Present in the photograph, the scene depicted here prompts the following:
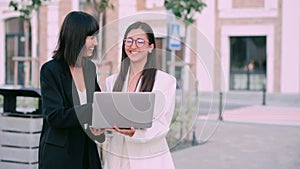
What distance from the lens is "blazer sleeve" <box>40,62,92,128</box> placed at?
2.60 metres

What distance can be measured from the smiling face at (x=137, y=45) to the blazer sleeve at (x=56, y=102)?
0.33m

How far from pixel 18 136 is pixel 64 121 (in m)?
2.39

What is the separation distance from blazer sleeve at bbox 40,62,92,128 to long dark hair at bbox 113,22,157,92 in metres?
0.23

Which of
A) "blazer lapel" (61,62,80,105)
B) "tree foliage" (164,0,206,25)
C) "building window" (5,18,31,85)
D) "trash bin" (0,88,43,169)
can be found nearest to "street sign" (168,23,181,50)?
"blazer lapel" (61,62,80,105)

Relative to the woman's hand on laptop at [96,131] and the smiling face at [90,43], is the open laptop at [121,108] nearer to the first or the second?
the woman's hand on laptop at [96,131]

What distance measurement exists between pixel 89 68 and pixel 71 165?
0.51 metres

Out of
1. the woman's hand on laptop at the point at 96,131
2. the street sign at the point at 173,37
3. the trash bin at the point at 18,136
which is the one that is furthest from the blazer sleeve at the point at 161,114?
the trash bin at the point at 18,136

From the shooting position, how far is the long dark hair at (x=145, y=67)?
8.61 ft

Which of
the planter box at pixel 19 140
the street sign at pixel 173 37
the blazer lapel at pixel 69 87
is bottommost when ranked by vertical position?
the planter box at pixel 19 140

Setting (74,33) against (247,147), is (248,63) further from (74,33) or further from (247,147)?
(74,33)

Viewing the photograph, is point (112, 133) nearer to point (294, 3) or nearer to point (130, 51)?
point (130, 51)

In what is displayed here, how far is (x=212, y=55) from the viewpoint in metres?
2.91

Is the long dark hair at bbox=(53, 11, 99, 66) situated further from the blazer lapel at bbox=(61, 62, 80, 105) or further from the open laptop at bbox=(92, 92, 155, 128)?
the open laptop at bbox=(92, 92, 155, 128)

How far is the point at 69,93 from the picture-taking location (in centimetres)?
271
